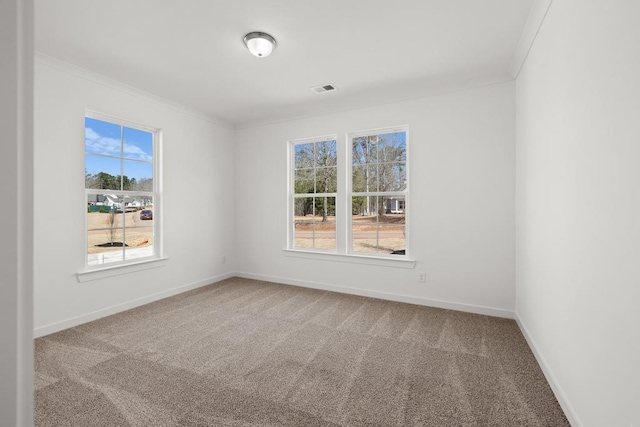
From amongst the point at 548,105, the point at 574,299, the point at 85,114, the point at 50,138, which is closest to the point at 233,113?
the point at 85,114

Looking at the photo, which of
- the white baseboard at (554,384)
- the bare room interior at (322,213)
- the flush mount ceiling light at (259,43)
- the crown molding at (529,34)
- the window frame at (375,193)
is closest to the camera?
the bare room interior at (322,213)

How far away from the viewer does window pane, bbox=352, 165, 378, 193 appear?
430 cm

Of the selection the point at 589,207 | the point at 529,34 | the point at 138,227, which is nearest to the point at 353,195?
the point at 529,34

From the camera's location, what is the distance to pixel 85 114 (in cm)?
340

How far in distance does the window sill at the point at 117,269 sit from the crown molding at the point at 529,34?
15.1 feet

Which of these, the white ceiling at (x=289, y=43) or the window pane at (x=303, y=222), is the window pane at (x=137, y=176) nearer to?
the white ceiling at (x=289, y=43)

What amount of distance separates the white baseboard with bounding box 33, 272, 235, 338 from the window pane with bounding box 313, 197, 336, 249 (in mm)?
1793

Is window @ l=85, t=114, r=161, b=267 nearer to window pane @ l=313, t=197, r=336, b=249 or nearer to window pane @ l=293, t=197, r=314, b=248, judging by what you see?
window pane @ l=293, t=197, r=314, b=248

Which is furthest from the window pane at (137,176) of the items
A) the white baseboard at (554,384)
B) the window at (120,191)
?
the white baseboard at (554,384)

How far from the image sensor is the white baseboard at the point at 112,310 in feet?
9.99

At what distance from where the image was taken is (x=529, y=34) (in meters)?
2.60

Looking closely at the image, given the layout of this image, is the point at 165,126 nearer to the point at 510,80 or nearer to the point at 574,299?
the point at 510,80

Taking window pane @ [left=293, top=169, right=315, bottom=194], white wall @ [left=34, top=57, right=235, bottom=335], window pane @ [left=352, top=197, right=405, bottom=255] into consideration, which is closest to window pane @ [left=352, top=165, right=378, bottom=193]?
window pane @ [left=352, top=197, right=405, bottom=255]
